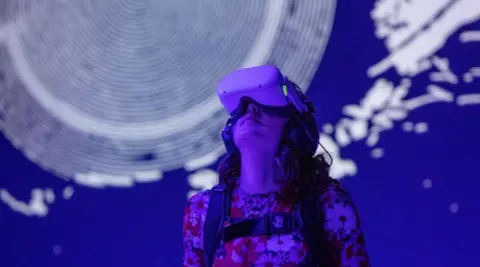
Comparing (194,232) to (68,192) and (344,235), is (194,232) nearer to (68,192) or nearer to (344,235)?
(344,235)

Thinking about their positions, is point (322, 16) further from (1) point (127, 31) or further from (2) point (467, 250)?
(2) point (467, 250)

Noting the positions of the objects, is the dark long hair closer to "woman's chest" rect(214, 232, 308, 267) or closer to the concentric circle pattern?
"woman's chest" rect(214, 232, 308, 267)

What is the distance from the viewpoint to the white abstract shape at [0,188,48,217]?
60.9 inches

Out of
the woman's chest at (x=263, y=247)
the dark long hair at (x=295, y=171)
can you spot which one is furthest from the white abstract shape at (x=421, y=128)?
the woman's chest at (x=263, y=247)

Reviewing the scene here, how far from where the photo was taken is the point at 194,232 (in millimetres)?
768

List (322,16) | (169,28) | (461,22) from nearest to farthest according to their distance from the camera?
(461,22) < (322,16) < (169,28)

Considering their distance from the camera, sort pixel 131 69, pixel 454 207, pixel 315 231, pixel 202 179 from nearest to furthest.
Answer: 1. pixel 315 231
2. pixel 454 207
3. pixel 202 179
4. pixel 131 69

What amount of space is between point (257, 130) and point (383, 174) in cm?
62

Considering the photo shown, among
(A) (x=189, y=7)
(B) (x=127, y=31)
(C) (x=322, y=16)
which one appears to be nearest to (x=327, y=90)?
(C) (x=322, y=16)

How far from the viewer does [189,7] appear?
1492 mm

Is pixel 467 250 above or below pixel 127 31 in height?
below

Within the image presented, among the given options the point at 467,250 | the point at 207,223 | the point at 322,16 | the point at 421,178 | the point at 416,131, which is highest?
the point at 322,16

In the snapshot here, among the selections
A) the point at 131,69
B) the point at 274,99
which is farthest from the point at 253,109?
the point at 131,69

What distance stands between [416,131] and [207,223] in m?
0.70
